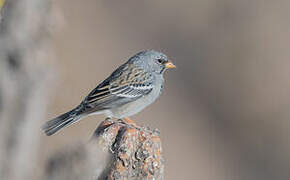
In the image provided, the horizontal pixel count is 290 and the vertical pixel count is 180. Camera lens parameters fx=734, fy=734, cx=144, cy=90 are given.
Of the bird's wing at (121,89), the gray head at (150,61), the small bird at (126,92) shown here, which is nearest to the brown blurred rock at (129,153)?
the small bird at (126,92)

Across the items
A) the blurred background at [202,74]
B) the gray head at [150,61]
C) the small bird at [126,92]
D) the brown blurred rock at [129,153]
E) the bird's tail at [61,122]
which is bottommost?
the brown blurred rock at [129,153]

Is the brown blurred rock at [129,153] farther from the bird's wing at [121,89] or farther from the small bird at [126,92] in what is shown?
the bird's wing at [121,89]

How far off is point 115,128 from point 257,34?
1523 centimetres

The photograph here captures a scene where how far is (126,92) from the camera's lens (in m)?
8.31

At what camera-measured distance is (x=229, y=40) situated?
784 inches

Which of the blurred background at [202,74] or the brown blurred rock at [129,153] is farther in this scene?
the blurred background at [202,74]

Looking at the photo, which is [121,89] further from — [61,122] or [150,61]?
[61,122]

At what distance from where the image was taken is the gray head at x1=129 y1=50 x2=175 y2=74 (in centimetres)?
859

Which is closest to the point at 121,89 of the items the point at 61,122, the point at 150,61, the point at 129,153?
the point at 150,61

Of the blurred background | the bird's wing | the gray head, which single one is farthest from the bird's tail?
the blurred background

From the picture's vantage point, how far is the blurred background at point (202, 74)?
52.7 feet

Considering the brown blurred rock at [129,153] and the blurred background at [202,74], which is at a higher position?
the blurred background at [202,74]

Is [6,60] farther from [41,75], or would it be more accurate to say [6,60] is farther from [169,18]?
[169,18]

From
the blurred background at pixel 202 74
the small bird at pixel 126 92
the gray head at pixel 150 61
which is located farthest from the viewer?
the blurred background at pixel 202 74
